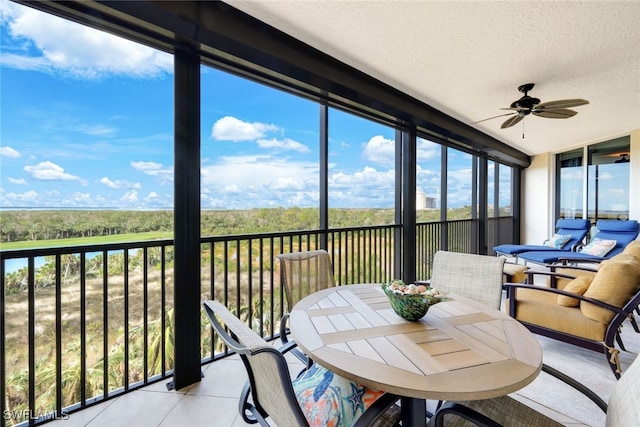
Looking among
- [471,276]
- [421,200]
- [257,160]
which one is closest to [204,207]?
[257,160]

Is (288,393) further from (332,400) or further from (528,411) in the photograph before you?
(528,411)

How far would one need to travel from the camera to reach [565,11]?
1.98 m

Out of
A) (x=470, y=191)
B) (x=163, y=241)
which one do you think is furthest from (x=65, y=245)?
(x=470, y=191)

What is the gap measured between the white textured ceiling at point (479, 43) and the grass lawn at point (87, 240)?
5.73ft

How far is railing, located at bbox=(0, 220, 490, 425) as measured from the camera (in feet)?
5.22

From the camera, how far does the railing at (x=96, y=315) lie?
1.59 metres

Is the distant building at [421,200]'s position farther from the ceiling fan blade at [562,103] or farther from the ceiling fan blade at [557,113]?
the ceiling fan blade at [562,103]

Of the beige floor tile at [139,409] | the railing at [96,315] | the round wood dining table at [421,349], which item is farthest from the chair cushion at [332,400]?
the railing at [96,315]

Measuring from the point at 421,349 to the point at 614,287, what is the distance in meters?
1.90

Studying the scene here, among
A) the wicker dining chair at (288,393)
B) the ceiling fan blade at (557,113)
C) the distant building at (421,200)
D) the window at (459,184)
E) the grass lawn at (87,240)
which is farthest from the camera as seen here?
the window at (459,184)

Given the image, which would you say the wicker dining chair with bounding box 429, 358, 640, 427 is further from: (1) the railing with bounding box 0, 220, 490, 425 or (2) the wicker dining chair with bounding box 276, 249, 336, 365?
(1) the railing with bounding box 0, 220, 490, 425

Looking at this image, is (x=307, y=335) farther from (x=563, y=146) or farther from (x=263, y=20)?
(x=563, y=146)

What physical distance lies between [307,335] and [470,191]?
20.0ft

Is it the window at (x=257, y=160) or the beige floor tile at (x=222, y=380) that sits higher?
the window at (x=257, y=160)
